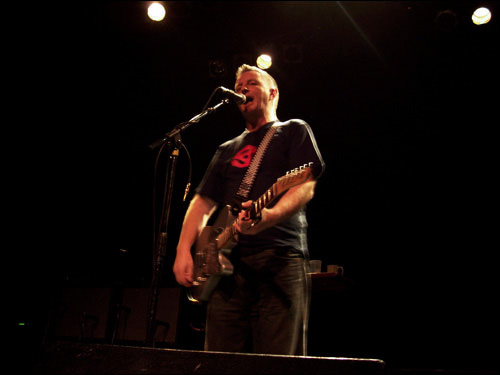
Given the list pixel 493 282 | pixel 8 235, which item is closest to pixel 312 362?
pixel 493 282

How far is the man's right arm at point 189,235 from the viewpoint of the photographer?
2.27 metres

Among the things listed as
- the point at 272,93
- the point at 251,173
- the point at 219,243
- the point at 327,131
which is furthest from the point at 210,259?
the point at 327,131

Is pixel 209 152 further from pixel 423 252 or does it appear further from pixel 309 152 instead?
pixel 309 152

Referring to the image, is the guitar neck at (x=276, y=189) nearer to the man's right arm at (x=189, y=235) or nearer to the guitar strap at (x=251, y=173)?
the guitar strap at (x=251, y=173)

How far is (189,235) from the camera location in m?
2.39

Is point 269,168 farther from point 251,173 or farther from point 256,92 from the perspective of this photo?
point 256,92

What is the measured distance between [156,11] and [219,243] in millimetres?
3357

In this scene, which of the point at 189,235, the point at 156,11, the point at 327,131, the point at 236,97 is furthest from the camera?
the point at 327,131

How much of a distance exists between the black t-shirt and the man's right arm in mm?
59

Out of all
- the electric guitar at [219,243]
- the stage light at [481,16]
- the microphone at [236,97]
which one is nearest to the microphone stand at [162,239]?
the microphone at [236,97]

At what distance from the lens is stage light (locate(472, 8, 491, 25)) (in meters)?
4.29

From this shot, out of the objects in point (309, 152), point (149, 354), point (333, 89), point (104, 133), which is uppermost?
point (333, 89)

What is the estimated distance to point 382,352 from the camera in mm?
→ 5086

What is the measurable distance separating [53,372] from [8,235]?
5.13m
